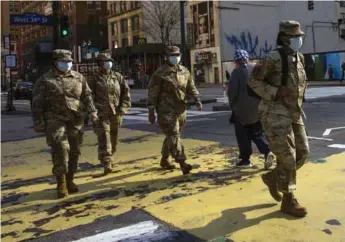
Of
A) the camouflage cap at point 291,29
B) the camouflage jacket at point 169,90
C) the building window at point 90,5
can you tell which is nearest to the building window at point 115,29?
the building window at point 90,5

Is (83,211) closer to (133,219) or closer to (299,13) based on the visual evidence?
(133,219)

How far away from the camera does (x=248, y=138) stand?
7156 millimetres

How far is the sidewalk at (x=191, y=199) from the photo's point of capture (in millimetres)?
4477

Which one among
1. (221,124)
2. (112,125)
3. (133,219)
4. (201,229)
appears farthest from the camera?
(221,124)

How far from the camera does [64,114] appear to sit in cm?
599

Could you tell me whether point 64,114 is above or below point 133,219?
above

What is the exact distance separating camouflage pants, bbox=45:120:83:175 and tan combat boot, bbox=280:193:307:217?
2.72 meters

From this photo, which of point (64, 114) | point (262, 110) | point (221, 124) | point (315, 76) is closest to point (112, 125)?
point (64, 114)

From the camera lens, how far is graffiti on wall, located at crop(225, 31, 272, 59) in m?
50.5

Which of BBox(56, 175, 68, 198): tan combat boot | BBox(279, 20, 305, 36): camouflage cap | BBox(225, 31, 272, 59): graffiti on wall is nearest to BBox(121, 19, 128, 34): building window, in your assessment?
BBox(225, 31, 272, 59): graffiti on wall

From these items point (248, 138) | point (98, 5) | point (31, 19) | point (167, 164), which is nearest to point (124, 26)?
point (98, 5)

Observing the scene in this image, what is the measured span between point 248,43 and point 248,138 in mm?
45460

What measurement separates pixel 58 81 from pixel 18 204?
5.19ft

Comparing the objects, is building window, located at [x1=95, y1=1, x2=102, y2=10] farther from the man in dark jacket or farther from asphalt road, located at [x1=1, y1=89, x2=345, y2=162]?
the man in dark jacket
